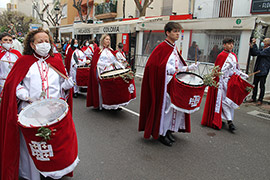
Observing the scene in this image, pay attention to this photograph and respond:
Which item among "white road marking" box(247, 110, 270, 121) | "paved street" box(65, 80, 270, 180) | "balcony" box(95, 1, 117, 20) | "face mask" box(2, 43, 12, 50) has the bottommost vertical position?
"white road marking" box(247, 110, 270, 121)

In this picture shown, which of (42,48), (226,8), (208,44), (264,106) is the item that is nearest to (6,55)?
(42,48)

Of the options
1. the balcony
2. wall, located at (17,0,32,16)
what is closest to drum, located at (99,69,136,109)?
→ the balcony

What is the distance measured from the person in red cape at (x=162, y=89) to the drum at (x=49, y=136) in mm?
1866

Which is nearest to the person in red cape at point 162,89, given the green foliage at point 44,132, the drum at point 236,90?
the drum at point 236,90

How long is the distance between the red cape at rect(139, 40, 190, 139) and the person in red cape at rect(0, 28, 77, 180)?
1613 mm

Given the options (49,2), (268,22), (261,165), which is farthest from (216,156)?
(49,2)

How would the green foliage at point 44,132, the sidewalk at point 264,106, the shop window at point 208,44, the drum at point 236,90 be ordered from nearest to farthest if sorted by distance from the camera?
1. the green foliage at point 44,132
2. the drum at point 236,90
3. the sidewalk at point 264,106
4. the shop window at point 208,44

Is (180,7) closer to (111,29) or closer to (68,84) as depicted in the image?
(111,29)

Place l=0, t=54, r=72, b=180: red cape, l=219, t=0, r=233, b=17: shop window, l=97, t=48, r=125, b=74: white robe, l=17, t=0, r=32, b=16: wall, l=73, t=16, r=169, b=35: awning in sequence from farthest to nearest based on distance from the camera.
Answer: l=17, t=0, r=32, b=16: wall
l=219, t=0, r=233, b=17: shop window
l=73, t=16, r=169, b=35: awning
l=97, t=48, r=125, b=74: white robe
l=0, t=54, r=72, b=180: red cape

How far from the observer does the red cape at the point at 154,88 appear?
13.0 feet

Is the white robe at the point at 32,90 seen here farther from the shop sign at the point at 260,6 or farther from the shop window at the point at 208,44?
the shop sign at the point at 260,6

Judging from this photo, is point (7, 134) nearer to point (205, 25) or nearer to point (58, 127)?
point (58, 127)

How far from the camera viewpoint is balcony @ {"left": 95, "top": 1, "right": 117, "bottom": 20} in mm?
25406

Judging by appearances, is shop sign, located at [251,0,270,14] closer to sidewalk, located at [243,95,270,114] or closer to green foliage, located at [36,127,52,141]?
sidewalk, located at [243,95,270,114]
